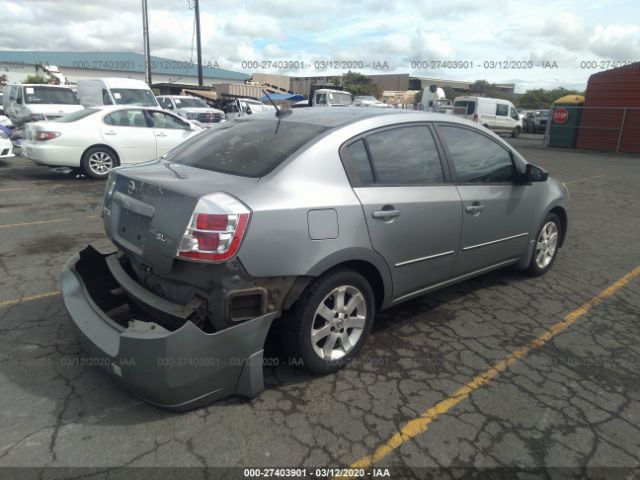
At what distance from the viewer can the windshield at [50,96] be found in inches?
572

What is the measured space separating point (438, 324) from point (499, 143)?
164 centimetres

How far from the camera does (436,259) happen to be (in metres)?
3.40

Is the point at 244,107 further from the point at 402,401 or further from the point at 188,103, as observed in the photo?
the point at 402,401

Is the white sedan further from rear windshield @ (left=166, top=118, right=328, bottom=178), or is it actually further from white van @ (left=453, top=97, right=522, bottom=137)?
white van @ (left=453, top=97, right=522, bottom=137)

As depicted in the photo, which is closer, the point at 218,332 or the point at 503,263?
the point at 218,332

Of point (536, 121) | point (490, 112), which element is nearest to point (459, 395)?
point (490, 112)

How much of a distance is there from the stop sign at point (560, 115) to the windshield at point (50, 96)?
19484 mm

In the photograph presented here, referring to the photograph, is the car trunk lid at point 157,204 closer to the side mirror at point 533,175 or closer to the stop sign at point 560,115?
the side mirror at point 533,175

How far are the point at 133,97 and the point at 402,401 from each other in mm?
15226

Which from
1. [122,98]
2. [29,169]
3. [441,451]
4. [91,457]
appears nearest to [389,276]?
[441,451]

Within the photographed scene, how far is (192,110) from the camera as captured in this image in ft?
59.6

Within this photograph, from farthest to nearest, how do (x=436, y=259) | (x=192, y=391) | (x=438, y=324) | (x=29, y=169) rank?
(x=29, y=169)
(x=438, y=324)
(x=436, y=259)
(x=192, y=391)

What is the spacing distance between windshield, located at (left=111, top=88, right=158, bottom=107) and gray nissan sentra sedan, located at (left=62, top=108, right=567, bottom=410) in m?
13.1

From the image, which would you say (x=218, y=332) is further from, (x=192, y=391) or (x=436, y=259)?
(x=436, y=259)
